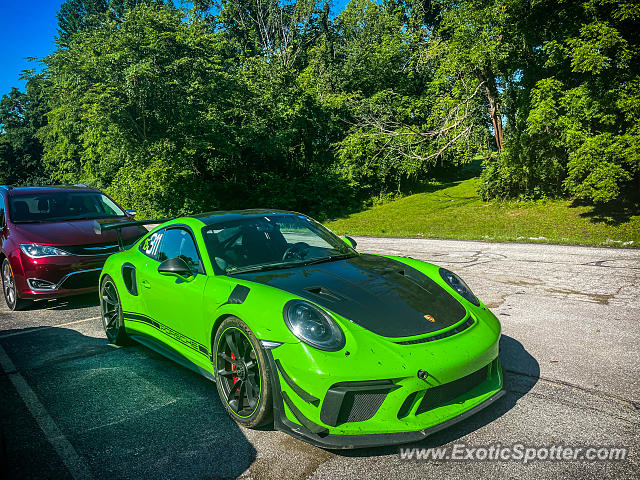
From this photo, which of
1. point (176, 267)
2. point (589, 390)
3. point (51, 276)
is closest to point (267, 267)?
point (176, 267)

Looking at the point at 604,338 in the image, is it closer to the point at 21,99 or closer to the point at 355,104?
the point at 355,104

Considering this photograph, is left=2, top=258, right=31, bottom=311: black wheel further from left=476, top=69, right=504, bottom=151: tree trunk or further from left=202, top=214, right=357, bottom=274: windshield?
left=476, top=69, right=504, bottom=151: tree trunk

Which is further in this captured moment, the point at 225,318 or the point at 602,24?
the point at 602,24

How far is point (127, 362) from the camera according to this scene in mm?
4559

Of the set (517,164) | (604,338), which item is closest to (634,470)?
(604,338)

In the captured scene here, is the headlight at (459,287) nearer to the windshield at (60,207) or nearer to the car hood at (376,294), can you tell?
the car hood at (376,294)

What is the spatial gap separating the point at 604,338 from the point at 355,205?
23.3m

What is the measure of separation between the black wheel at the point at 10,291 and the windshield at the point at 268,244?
4.43m

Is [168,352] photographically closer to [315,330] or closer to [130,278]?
[130,278]

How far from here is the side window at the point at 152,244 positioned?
4.70 metres

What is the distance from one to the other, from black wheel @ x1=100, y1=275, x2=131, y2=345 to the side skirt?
0.18 m

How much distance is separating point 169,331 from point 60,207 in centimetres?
485

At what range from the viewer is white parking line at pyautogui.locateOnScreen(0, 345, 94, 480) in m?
2.74

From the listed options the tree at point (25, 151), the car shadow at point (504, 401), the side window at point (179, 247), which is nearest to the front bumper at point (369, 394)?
the car shadow at point (504, 401)
